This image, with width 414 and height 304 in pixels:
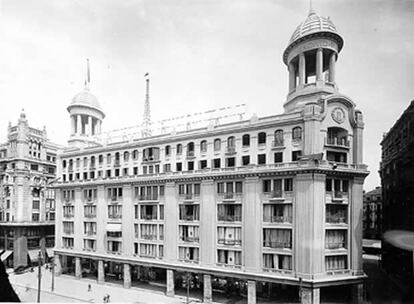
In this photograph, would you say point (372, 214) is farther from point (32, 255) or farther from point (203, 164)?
point (32, 255)

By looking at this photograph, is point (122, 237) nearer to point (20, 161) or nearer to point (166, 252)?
point (166, 252)

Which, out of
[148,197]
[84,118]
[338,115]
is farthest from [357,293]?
[84,118]

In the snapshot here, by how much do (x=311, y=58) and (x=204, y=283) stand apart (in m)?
19.7

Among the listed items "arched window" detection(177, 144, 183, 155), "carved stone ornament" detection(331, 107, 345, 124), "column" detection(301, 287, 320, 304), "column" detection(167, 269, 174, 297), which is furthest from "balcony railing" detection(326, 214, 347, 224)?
"column" detection(167, 269, 174, 297)

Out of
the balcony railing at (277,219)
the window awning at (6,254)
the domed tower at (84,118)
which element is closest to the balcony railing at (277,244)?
the balcony railing at (277,219)

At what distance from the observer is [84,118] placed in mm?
34031

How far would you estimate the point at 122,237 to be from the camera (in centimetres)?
2773

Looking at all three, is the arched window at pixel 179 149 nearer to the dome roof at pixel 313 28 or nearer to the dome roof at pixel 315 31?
the dome roof at pixel 315 31

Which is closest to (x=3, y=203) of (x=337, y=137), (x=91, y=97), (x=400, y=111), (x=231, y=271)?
(x=91, y=97)

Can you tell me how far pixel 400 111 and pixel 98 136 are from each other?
94.0 feet

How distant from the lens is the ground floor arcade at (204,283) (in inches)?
819

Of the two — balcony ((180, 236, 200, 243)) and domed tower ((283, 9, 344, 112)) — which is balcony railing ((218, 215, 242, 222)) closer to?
balcony ((180, 236, 200, 243))

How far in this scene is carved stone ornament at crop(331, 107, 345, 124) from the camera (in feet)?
71.6

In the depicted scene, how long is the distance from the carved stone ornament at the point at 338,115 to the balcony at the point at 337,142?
1.30m
